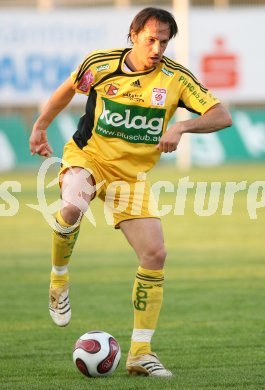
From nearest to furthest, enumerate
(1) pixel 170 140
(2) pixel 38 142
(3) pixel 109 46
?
(1) pixel 170 140 → (2) pixel 38 142 → (3) pixel 109 46

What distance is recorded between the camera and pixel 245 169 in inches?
1008

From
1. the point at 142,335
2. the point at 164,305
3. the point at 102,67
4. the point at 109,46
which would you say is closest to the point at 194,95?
the point at 102,67

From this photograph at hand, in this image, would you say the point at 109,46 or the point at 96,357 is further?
the point at 109,46

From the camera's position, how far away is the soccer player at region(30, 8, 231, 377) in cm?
638

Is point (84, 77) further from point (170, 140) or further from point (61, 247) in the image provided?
point (61, 247)

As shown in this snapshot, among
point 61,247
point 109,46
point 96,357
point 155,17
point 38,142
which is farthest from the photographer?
point 109,46

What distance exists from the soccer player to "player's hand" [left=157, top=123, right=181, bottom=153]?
12 cm

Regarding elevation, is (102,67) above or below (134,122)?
above

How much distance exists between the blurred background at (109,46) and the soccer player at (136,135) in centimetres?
1863

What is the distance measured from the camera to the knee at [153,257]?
6.35 metres

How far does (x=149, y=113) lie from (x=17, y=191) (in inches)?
575

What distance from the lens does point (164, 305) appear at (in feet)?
30.5

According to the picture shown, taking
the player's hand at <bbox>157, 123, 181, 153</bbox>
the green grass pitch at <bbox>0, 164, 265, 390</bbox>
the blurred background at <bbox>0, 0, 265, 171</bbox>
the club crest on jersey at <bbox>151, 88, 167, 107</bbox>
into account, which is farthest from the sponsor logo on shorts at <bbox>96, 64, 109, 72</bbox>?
the blurred background at <bbox>0, 0, 265, 171</bbox>

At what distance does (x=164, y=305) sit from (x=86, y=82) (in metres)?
3.12
